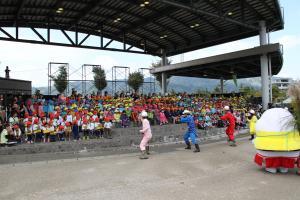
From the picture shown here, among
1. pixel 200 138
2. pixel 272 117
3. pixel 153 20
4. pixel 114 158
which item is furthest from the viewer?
pixel 153 20

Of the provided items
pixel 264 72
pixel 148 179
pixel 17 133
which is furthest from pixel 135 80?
pixel 148 179

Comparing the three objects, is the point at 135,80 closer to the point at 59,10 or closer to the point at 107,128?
the point at 59,10

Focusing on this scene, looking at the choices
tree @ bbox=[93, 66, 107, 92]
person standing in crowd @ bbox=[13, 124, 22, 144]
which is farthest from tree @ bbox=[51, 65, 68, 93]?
person standing in crowd @ bbox=[13, 124, 22, 144]

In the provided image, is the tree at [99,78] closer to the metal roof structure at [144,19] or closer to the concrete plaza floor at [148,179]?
the metal roof structure at [144,19]

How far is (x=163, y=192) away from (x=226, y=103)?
20.6m

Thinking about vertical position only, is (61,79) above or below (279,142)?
above

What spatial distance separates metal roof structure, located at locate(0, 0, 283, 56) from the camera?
66.7 ft

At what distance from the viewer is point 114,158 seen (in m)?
10.7

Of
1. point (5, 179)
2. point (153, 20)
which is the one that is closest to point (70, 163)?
point (5, 179)

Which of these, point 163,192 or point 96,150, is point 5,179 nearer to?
point 163,192

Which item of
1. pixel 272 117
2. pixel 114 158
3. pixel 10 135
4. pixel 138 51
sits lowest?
pixel 114 158

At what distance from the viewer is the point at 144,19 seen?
2405 centimetres

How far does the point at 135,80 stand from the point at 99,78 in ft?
14.1

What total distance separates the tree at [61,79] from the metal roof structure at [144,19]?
13.6 feet
